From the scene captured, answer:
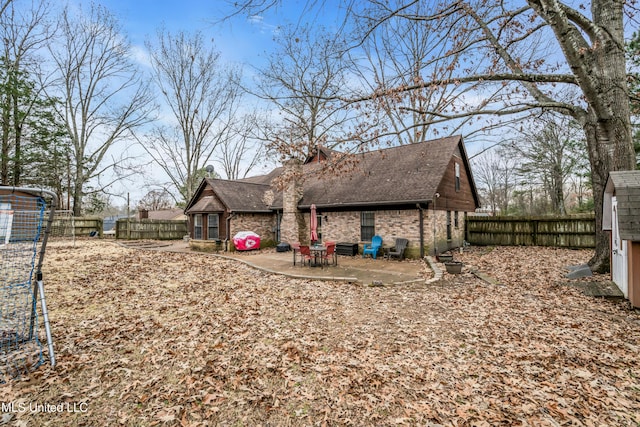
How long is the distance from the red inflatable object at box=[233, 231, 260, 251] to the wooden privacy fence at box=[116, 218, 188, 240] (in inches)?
470

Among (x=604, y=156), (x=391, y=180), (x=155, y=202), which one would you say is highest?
(x=155, y=202)

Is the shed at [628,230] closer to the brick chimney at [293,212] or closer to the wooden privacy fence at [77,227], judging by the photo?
the brick chimney at [293,212]

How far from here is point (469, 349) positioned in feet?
14.8

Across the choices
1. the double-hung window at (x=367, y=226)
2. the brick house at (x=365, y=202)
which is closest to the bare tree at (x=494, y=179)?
the brick house at (x=365, y=202)

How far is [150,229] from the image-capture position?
2417cm

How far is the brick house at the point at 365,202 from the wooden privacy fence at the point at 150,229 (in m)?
6.29

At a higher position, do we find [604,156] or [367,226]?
[604,156]

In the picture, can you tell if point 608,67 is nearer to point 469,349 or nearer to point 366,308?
point 469,349

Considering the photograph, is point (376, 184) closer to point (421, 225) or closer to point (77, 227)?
point (421, 225)

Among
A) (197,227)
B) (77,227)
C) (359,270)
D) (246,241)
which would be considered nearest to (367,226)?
(359,270)

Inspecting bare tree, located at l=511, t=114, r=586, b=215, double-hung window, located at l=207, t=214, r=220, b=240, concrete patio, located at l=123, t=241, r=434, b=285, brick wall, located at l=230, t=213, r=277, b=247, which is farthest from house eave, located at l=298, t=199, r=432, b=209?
bare tree, located at l=511, t=114, r=586, b=215

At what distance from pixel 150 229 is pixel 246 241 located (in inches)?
504

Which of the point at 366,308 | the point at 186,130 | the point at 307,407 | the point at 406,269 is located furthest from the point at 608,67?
the point at 186,130

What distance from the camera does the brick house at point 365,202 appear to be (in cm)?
1331
